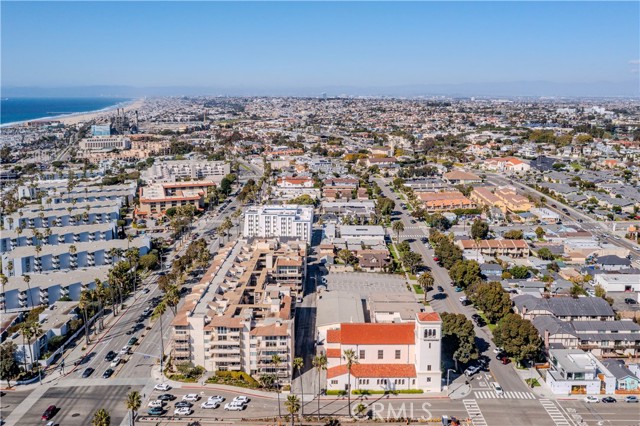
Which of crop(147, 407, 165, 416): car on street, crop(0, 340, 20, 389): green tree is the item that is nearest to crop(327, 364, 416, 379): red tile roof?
crop(147, 407, 165, 416): car on street

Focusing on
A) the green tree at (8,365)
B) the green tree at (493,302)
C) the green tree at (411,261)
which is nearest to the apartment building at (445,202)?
the green tree at (411,261)

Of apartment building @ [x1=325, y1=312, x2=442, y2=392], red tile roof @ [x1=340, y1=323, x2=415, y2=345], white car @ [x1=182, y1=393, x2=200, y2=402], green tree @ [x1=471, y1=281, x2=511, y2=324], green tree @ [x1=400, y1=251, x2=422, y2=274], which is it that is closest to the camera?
white car @ [x1=182, y1=393, x2=200, y2=402]

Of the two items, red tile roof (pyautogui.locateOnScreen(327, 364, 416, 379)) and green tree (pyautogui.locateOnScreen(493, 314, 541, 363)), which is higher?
green tree (pyautogui.locateOnScreen(493, 314, 541, 363))

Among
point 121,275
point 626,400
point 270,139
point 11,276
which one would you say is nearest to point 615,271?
point 626,400

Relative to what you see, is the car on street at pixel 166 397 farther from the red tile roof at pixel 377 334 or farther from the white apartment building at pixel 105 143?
the white apartment building at pixel 105 143

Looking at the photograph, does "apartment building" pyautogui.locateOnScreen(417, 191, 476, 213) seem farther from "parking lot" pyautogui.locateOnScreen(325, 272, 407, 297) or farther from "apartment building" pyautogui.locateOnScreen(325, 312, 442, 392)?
"apartment building" pyautogui.locateOnScreen(325, 312, 442, 392)

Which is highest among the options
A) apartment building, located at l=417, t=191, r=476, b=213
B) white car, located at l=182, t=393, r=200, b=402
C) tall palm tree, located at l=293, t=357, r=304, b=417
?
apartment building, located at l=417, t=191, r=476, b=213

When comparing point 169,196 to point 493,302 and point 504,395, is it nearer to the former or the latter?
point 493,302
